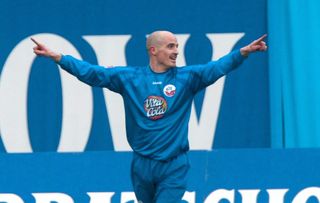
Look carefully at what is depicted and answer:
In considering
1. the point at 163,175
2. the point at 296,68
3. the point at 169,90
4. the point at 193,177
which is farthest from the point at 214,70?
the point at 296,68

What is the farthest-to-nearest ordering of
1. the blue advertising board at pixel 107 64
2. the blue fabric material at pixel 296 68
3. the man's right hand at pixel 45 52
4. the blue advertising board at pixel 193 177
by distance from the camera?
the blue advertising board at pixel 107 64 → the blue fabric material at pixel 296 68 → the blue advertising board at pixel 193 177 → the man's right hand at pixel 45 52

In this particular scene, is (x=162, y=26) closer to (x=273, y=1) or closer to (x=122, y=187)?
(x=273, y=1)

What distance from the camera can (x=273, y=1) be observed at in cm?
1079

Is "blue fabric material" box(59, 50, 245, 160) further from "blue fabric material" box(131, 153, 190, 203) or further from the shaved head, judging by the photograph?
the shaved head

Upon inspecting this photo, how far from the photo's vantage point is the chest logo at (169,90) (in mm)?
7473

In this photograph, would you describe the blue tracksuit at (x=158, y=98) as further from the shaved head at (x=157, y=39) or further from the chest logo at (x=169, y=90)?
the shaved head at (x=157, y=39)

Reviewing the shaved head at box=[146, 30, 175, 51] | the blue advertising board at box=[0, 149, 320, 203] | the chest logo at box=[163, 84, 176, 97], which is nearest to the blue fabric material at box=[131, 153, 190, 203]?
the chest logo at box=[163, 84, 176, 97]

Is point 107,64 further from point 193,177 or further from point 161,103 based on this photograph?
point 161,103

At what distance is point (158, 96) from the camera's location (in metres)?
7.47

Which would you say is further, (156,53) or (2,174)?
(2,174)

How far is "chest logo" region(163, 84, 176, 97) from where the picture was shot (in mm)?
7473

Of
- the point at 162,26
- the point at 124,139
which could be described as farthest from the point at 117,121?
the point at 162,26

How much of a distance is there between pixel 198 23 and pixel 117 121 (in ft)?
3.94

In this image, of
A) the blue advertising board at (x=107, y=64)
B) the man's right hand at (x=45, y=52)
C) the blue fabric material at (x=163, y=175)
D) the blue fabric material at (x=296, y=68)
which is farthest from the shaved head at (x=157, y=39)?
the blue advertising board at (x=107, y=64)
